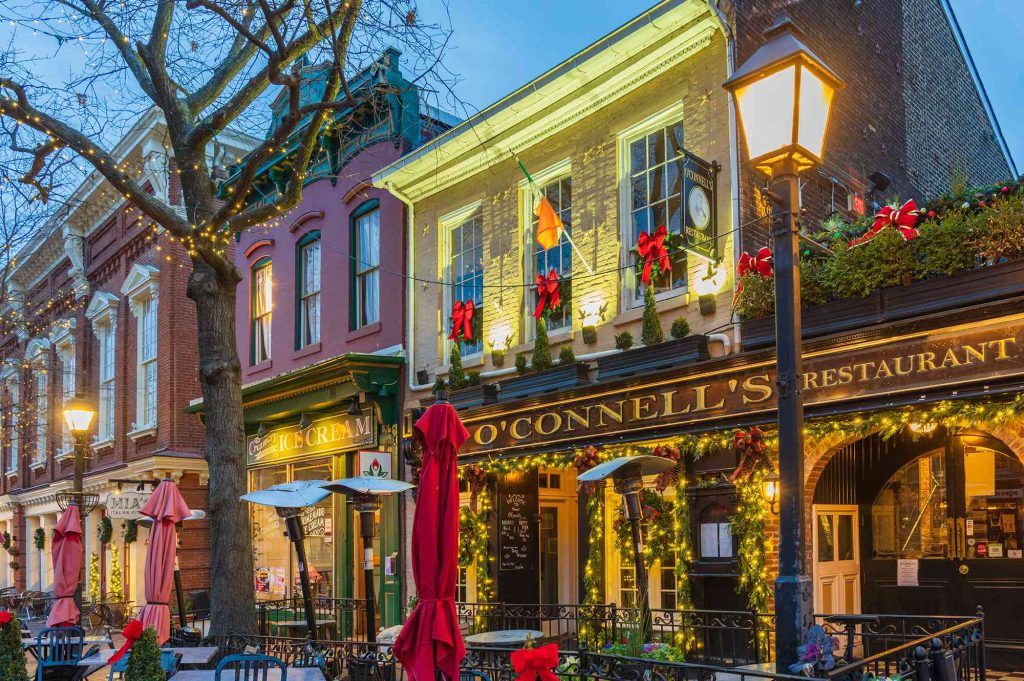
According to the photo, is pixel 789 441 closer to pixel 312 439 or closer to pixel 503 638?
pixel 503 638

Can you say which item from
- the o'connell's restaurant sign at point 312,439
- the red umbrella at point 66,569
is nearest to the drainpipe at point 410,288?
the o'connell's restaurant sign at point 312,439

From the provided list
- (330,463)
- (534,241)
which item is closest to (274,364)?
(330,463)

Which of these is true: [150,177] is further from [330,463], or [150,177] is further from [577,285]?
[577,285]

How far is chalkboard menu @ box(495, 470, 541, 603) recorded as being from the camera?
14.2 metres

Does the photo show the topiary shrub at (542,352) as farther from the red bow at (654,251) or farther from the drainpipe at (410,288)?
the drainpipe at (410,288)

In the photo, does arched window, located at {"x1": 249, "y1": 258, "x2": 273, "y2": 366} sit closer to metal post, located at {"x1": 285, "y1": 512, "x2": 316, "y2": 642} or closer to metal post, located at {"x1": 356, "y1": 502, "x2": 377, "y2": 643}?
metal post, located at {"x1": 285, "y1": 512, "x2": 316, "y2": 642}

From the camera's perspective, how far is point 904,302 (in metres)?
9.08

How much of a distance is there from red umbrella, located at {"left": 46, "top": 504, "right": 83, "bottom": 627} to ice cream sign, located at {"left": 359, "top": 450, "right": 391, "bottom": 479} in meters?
4.39

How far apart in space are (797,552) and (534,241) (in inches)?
372

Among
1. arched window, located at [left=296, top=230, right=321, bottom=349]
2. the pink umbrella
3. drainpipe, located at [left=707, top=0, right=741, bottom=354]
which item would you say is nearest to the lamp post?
drainpipe, located at [left=707, top=0, right=741, bottom=354]

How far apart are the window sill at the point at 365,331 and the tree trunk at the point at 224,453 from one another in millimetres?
5630

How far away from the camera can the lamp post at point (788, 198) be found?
16.2ft

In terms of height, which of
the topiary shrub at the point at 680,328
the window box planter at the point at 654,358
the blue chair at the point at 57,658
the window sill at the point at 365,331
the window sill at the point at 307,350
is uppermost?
the window sill at the point at 365,331

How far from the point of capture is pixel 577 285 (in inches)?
511
